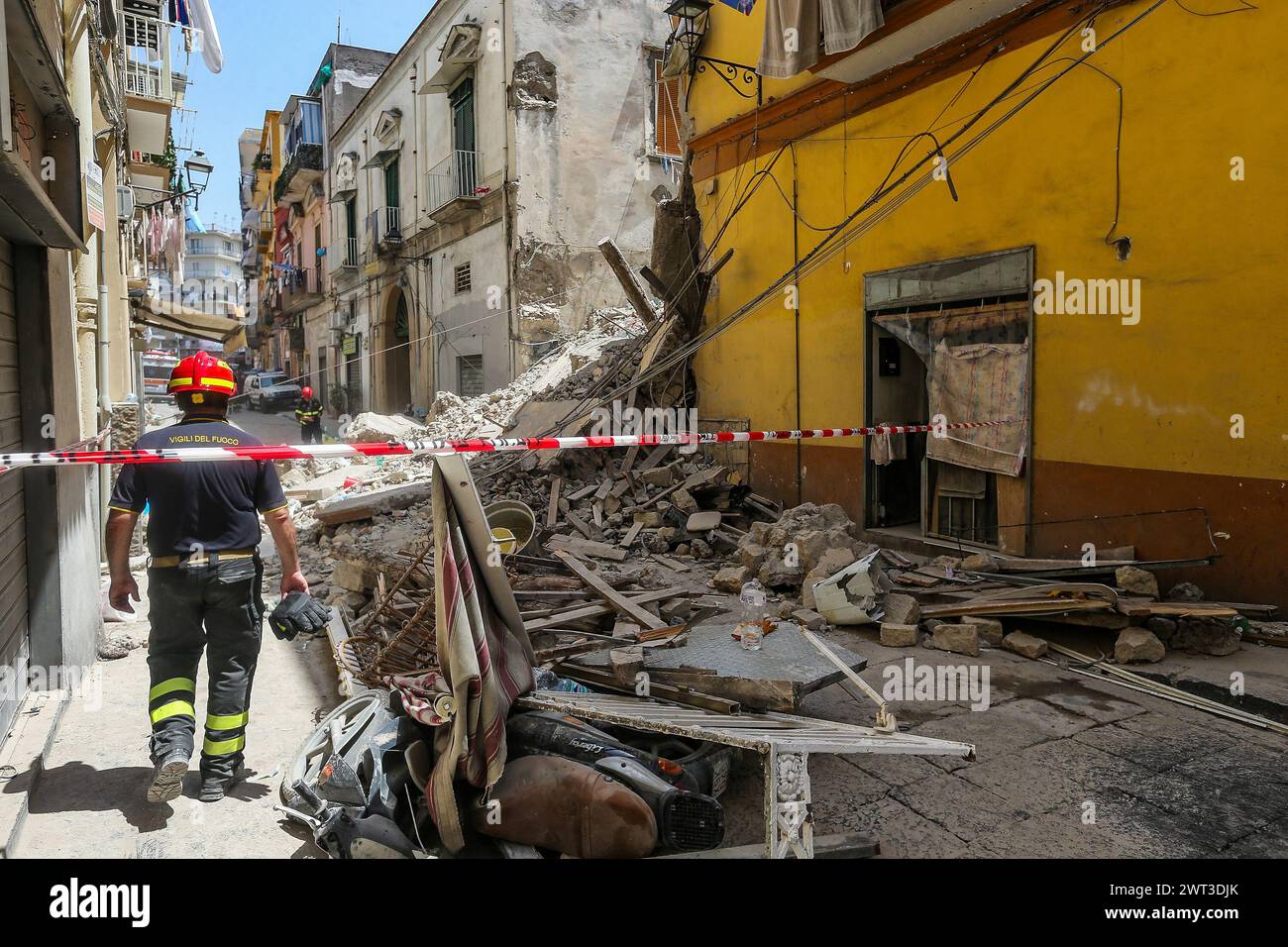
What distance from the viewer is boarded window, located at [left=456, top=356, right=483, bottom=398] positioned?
19.2 metres

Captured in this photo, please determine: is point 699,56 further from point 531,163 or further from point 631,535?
point 531,163

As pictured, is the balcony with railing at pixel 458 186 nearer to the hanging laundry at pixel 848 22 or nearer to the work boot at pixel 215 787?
the hanging laundry at pixel 848 22

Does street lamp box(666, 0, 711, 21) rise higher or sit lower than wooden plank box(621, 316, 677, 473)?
higher

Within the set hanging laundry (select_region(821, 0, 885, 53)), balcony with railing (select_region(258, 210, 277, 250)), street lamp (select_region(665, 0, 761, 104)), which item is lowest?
hanging laundry (select_region(821, 0, 885, 53))

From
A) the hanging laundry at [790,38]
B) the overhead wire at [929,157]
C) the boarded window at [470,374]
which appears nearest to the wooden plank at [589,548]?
the overhead wire at [929,157]

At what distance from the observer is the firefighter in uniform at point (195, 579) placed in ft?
13.1

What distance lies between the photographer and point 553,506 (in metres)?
9.86

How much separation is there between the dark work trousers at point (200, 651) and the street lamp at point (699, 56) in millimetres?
8512

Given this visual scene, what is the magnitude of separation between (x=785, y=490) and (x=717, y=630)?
5.21 metres

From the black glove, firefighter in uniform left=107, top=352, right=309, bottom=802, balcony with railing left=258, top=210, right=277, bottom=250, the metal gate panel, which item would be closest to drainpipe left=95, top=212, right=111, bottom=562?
the metal gate panel

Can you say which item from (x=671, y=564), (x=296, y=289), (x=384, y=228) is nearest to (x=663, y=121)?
(x=384, y=228)

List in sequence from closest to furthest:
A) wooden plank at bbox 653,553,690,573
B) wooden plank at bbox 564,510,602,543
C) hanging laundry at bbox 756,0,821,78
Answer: wooden plank at bbox 653,553,690,573
hanging laundry at bbox 756,0,821,78
wooden plank at bbox 564,510,602,543

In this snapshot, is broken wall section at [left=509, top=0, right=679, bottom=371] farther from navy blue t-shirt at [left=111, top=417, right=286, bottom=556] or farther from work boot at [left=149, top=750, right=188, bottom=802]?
work boot at [left=149, top=750, right=188, bottom=802]

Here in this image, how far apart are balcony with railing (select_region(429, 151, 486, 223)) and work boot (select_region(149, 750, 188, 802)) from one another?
622 inches
